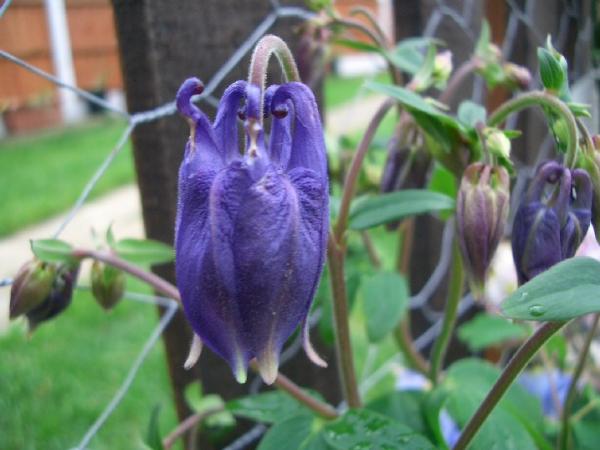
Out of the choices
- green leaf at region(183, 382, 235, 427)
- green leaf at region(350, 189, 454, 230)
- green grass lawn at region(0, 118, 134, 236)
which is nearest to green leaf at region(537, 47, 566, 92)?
green leaf at region(350, 189, 454, 230)

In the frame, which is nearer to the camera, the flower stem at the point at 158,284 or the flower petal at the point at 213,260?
the flower petal at the point at 213,260

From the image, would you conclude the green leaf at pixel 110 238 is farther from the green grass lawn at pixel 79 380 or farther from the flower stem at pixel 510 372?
the green grass lawn at pixel 79 380

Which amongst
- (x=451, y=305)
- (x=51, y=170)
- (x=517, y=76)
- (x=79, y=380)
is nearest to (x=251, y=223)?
(x=451, y=305)

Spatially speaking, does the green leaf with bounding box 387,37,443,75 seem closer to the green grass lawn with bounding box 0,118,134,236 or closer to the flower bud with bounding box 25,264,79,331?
the flower bud with bounding box 25,264,79,331

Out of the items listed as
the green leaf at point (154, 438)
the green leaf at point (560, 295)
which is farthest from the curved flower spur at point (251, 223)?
the green leaf at point (154, 438)

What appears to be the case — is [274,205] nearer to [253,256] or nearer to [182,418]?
[253,256]

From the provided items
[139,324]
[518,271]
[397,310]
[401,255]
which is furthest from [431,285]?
[139,324]
